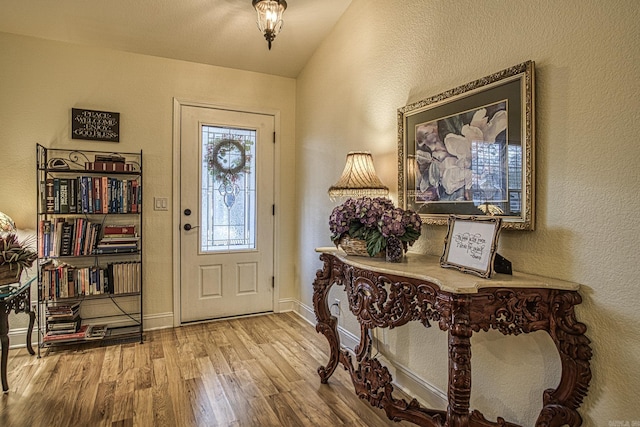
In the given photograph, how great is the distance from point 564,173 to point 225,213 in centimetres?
289

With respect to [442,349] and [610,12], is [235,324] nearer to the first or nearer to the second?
[442,349]

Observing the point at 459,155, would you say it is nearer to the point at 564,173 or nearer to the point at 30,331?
the point at 564,173

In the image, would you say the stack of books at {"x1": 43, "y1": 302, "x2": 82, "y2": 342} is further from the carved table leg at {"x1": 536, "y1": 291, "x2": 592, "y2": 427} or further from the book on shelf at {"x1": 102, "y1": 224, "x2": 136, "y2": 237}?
the carved table leg at {"x1": 536, "y1": 291, "x2": 592, "y2": 427}

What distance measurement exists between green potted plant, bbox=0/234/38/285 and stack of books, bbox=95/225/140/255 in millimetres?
682

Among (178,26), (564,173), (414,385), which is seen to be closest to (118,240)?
(178,26)

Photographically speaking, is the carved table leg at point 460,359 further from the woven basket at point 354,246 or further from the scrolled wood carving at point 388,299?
the woven basket at point 354,246

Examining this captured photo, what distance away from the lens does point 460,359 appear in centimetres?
129

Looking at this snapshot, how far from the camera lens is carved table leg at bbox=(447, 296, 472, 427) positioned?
129cm

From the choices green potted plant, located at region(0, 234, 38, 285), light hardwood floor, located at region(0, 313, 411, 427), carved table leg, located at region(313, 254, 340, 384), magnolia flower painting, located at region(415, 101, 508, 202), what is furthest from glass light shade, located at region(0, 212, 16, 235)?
magnolia flower painting, located at region(415, 101, 508, 202)

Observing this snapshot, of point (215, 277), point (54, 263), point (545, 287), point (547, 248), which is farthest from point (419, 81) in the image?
point (54, 263)

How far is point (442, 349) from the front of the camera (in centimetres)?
197

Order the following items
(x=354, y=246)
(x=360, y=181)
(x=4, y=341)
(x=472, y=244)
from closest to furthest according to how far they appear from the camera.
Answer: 1. (x=472, y=244)
2. (x=354, y=246)
3. (x=4, y=341)
4. (x=360, y=181)

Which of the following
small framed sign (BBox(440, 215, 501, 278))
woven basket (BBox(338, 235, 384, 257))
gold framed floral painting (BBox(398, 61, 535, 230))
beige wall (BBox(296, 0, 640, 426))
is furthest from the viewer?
woven basket (BBox(338, 235, 384, 257))

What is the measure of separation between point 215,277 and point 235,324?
500mm
